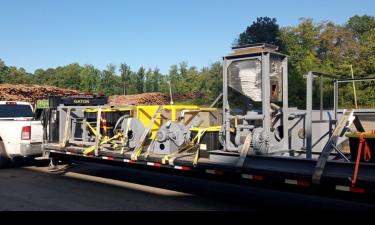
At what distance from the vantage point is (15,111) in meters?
12.5

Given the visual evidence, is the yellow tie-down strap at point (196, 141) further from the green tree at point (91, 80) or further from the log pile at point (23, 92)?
the green tree at point (91, 80)

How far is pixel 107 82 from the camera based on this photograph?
2847 inches

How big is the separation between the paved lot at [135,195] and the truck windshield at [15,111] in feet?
7.83

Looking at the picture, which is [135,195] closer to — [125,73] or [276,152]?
[276,152]

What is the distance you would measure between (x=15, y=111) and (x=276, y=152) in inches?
336

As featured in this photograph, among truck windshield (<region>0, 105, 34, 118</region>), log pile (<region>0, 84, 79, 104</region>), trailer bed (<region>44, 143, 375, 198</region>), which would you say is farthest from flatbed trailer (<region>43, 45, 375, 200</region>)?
log pile (<region>0, 84, 79, 104</region>)

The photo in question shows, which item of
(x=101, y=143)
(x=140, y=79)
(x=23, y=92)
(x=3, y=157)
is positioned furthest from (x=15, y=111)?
(x=140, y=79)

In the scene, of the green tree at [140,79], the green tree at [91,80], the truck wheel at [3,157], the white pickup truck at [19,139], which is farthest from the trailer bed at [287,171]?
the green tree at [91,80]

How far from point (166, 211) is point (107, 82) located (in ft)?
220

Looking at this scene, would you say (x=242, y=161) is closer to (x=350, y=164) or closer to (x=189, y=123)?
(x=350, y=164)

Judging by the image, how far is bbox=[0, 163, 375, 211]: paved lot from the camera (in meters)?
7.27

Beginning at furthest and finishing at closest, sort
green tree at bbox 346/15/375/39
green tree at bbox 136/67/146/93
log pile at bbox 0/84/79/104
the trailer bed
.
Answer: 1. green tree at bbox 346/15/375/39
2. green tree at bbox 136/67/146/93
3. log pile at bbox 0/84/79/104
4. the trailer bed

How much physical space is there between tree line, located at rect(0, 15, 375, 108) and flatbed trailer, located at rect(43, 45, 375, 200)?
1468cm

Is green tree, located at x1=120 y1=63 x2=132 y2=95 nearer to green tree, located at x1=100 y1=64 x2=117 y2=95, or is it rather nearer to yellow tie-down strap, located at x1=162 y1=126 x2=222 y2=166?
green tree, located at x1=100 y1=64 x2=117 y2=95
